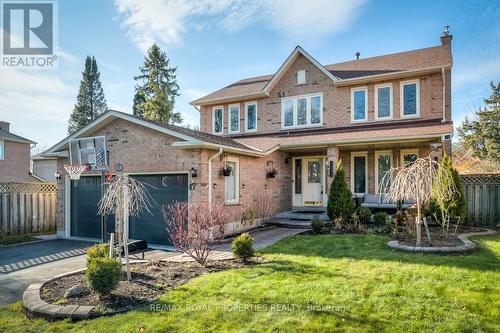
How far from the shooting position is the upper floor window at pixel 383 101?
47.6ft

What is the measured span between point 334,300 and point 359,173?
10717 mm

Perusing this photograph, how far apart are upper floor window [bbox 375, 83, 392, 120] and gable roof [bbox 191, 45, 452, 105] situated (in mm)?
696

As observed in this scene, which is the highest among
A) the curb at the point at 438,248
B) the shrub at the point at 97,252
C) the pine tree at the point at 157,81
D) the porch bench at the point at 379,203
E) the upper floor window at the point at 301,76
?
the pine tree at the point at 157,81

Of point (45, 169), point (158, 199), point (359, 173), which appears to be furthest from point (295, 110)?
point (45, 169)

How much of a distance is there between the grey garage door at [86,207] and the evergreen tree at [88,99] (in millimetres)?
28972

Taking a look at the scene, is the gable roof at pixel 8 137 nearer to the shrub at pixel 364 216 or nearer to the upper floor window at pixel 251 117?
the upper floor window at pixel 251 117

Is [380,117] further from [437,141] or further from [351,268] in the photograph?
[351,268]

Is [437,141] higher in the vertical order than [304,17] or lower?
lower

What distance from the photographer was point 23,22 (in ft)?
37.3

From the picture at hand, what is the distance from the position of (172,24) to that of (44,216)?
9984mm

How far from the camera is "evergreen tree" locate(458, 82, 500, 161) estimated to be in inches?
1081

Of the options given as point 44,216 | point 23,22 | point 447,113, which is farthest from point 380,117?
point 44,216

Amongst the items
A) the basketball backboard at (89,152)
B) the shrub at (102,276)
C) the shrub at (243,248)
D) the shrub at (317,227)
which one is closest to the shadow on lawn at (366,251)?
the shrub at (317,227)

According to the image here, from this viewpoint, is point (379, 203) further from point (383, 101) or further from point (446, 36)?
point (446, 36)
